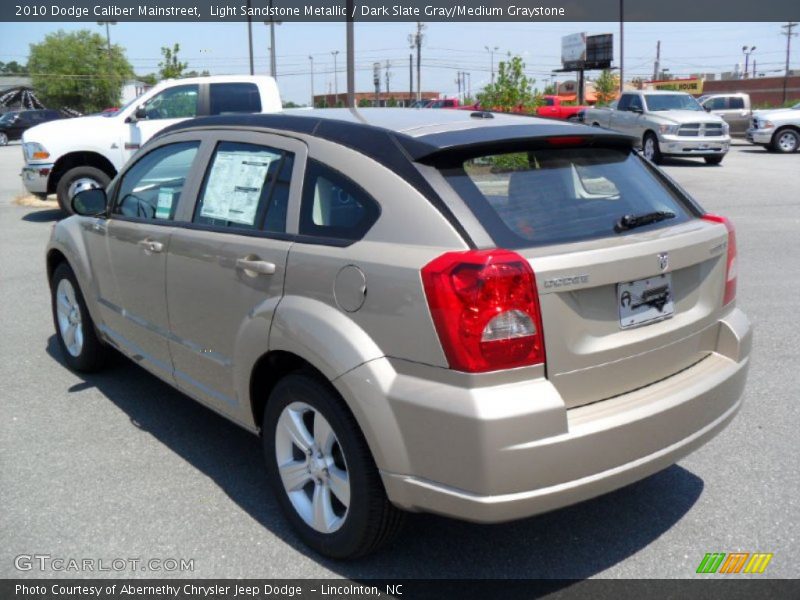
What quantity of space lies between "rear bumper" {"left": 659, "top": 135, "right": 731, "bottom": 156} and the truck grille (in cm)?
14

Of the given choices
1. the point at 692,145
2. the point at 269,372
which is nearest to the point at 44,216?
the point at 269,372

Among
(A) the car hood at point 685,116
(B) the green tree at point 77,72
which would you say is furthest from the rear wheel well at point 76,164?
(B) the green tree at point 77,72

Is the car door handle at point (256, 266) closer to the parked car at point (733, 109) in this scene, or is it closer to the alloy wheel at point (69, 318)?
the alloy wheel at point (69, 318)

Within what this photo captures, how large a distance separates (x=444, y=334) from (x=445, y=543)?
1.18 metres

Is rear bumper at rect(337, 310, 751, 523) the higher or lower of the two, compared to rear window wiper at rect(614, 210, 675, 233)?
lower

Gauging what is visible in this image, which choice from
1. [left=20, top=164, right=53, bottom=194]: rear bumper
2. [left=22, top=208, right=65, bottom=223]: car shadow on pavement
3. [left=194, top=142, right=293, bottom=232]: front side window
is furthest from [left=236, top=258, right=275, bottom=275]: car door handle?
[left=22, top=208, right=65, bottom=223]: car shadow on pavement

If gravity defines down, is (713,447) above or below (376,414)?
below

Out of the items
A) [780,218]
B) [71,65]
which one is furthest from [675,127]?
[71,65]

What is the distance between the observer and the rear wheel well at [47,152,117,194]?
1271cm

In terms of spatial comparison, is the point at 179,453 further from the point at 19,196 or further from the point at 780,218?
the point at 19,196

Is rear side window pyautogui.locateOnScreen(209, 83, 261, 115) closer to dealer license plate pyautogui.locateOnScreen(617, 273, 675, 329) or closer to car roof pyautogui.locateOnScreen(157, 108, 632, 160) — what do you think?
car roof pyautogui.locateOnScreen(157, 108, 632, 160)

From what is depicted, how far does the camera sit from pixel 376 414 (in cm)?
278

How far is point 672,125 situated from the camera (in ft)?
69.3

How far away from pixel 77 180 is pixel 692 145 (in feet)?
51.1
